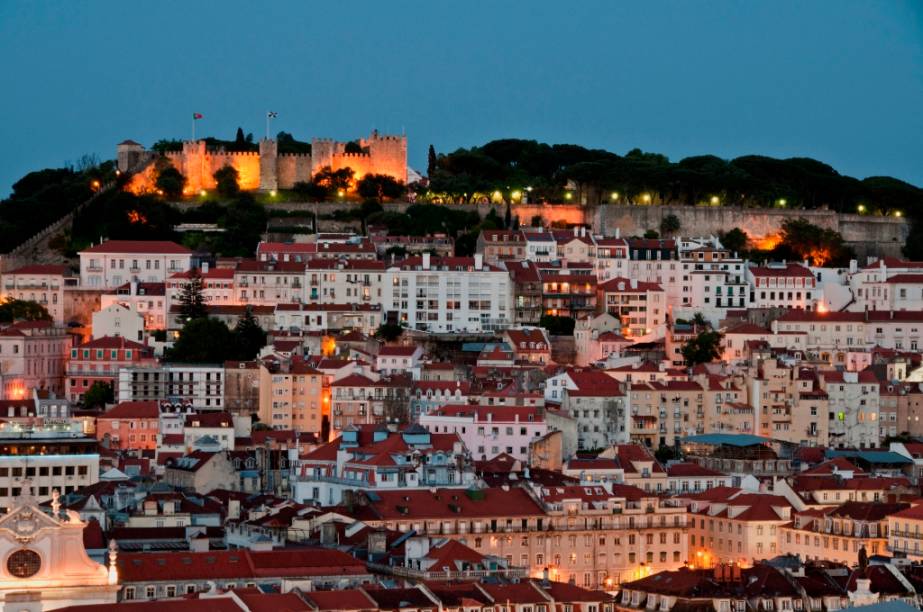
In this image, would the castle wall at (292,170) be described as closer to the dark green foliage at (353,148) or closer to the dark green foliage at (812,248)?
the dark green foliage at (353,148)

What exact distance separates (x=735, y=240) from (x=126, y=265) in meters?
23.5

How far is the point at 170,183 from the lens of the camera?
91500 mm

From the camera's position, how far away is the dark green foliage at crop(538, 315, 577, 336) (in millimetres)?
76625

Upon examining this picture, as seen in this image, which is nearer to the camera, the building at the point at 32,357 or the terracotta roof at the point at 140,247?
the building at the point at 32,357

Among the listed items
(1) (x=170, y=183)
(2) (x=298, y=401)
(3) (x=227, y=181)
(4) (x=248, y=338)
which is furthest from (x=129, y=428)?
(3) (x=227, y=181)

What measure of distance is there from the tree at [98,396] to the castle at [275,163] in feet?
76.8

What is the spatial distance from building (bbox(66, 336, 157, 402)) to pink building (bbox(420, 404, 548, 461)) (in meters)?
11.8

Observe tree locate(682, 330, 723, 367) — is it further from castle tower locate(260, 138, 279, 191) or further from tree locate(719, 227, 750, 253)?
castle tower locate(260, 138, 279, 191)

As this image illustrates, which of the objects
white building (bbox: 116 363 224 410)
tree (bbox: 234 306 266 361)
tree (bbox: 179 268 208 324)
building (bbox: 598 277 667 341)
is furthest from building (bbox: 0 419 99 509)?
building (bbox: 598 277 667 341)

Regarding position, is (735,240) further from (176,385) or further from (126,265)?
(176,385)

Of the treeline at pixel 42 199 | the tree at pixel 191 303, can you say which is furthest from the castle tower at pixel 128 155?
the tree at pixel 191 303

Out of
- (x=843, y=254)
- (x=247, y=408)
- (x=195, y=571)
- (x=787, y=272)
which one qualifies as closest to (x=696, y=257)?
(x=787, y=272)

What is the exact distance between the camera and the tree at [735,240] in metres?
88.1

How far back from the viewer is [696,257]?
3216 inches
